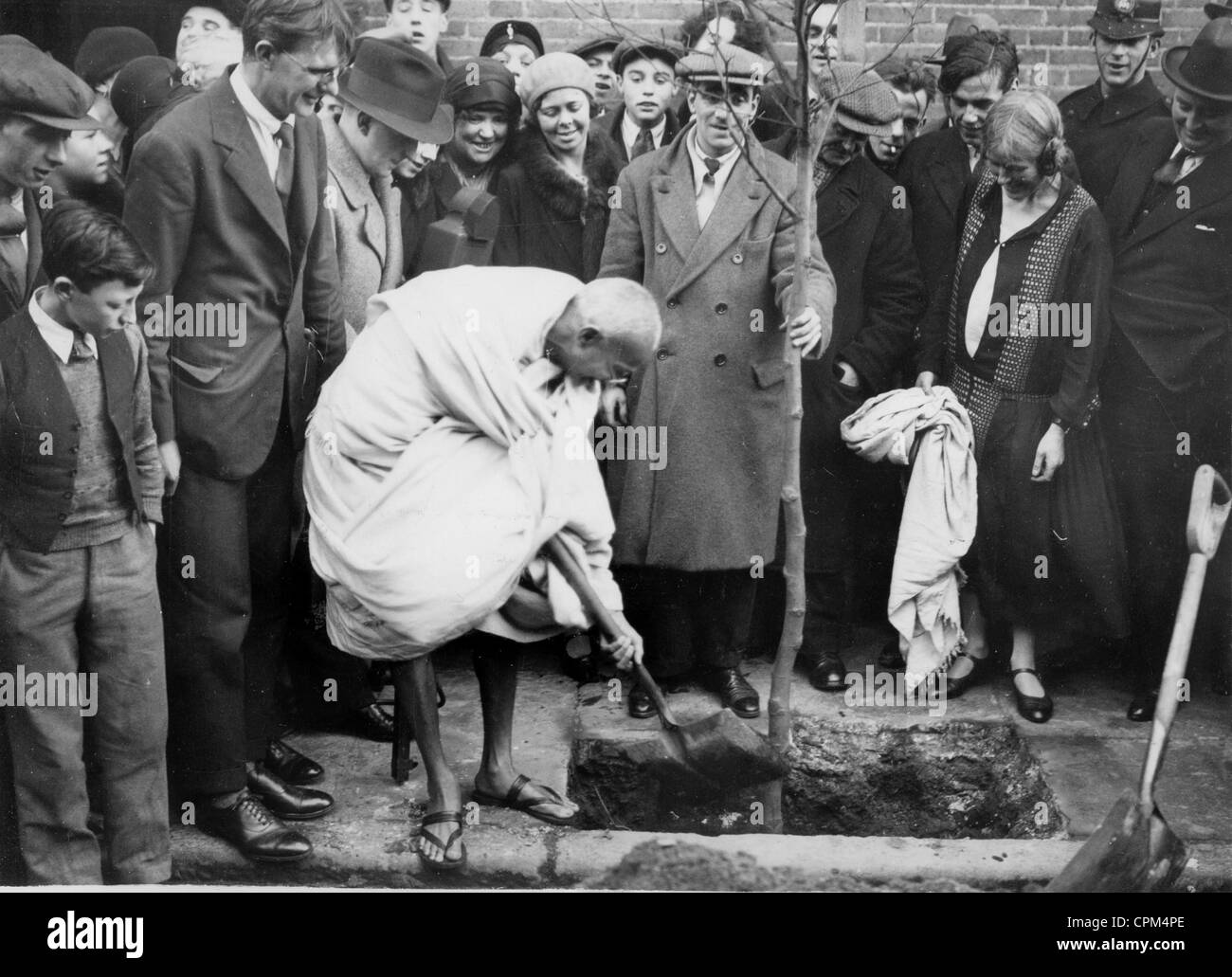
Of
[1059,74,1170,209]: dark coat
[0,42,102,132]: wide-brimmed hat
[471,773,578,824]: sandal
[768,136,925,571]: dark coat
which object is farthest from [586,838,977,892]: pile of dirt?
[0,42,102,132]: wide-brimmed hat

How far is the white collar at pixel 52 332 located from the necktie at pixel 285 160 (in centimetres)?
81

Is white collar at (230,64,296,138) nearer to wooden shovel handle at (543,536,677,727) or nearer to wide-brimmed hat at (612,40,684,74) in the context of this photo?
wide-brimmed hat at (612,40,684,74)

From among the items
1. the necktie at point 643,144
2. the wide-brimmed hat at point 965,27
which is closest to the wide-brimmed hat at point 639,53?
the necktie at point 643,144

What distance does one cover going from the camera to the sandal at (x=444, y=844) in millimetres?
5402

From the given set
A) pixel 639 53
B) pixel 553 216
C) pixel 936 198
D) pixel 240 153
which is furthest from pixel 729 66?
pixel 240 153

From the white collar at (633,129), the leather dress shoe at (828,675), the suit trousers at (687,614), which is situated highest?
the white collar at (633,129)

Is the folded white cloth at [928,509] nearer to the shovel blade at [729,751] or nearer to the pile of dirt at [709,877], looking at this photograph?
the shovel blade at [729,751]

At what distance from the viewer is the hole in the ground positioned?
599cm

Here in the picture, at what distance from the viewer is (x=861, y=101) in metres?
6.14

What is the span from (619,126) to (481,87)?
24.7 inches

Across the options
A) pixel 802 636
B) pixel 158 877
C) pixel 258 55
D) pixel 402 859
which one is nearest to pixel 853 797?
pixel 802 636

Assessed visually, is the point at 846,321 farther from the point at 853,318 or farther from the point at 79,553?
the point at 79,553

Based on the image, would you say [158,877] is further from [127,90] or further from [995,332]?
[995,332]

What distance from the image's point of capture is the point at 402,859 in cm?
545
